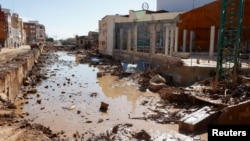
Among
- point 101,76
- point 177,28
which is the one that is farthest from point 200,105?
point 177,28

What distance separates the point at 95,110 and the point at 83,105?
1248 mm

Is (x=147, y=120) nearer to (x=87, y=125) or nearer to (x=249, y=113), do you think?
(x=87, y=125)

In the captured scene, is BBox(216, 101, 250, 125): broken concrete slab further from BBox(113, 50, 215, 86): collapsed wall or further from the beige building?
the beige building

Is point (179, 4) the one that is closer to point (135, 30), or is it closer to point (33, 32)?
point (135, 30)

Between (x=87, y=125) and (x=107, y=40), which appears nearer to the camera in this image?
(x=87, y=125)

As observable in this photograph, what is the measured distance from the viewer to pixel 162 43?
33250mm

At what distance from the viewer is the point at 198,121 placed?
9.58 metres

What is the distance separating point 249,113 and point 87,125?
6.00 meters

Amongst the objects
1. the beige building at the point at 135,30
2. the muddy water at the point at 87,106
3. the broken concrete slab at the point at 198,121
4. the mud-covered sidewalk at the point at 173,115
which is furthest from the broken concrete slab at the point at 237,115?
the beige building at the point at 135,30

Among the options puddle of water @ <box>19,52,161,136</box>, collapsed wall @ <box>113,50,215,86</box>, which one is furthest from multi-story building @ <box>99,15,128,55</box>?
puddle of water @ <box>19,52,161,136</box>

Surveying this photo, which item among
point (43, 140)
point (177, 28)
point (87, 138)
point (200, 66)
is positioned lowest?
point (87, 138)

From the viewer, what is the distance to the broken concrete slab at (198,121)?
9.52 meters

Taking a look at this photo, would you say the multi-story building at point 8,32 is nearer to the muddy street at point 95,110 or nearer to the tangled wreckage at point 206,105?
the muddy street at point 95,110

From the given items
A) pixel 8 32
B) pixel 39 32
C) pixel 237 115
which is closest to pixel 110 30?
pixel 8 32
